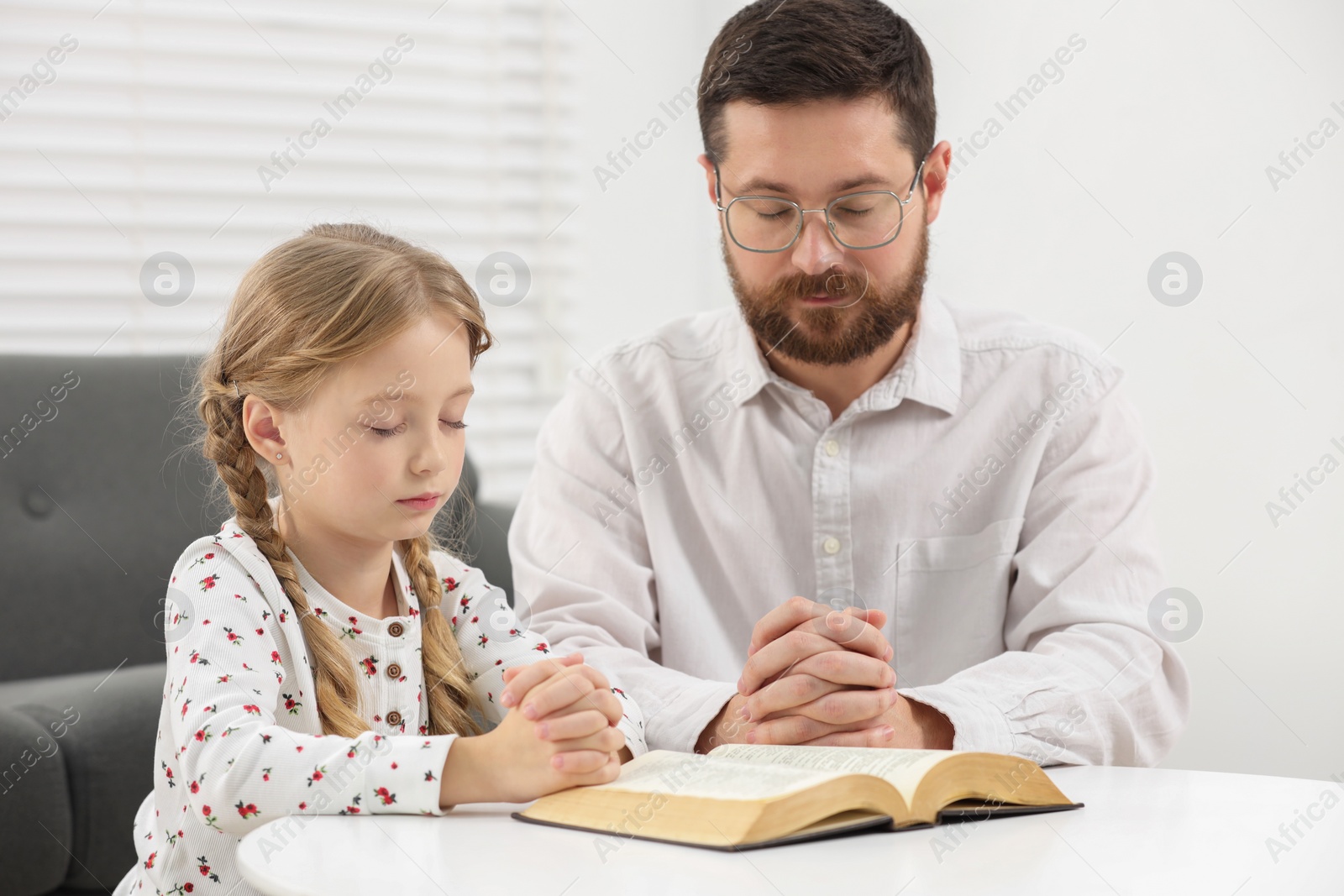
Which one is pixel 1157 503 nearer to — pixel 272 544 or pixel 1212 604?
pixel 1212 604

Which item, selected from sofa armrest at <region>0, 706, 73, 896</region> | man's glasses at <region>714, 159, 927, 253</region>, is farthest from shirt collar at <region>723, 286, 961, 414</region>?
sofa armrest at <region>0, 706, 73, 896</region>

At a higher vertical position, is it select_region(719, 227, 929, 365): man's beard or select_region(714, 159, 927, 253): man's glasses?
select_region(714, 159, 927, 253): man's glasses

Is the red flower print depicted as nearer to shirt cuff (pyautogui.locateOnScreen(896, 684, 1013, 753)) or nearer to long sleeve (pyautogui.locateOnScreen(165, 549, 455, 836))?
long sleeve (pyautogui.locateOnScreen(165, 549, 455, 836))

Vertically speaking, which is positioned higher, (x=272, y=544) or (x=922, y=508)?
(x=922, y=508)

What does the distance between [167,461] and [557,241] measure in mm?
1223

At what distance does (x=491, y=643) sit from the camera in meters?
1.13

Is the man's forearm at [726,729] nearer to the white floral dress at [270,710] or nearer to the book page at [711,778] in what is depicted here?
the white floral dress at [270,710]

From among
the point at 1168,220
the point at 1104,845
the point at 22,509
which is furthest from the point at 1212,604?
the point at 22,509

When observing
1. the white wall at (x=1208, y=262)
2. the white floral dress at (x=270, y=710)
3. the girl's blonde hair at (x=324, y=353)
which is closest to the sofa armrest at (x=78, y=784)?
the white floral dress at (x=270, y=710)

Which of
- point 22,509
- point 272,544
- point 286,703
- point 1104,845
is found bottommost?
point 22,509

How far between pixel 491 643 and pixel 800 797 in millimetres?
500

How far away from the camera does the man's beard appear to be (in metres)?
1.45

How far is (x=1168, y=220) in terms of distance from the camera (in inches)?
69.6

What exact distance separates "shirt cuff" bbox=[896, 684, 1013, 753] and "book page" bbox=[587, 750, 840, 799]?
0.29 metres
